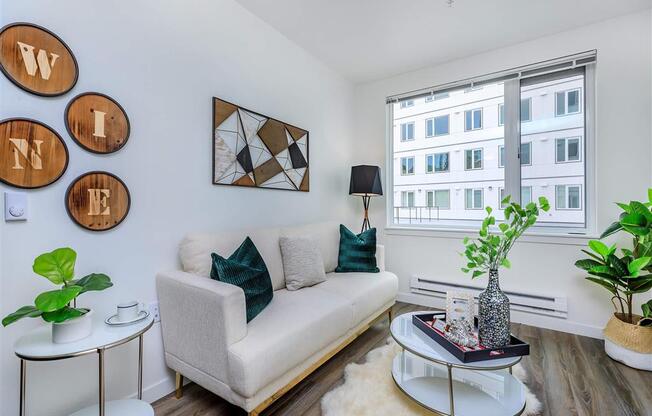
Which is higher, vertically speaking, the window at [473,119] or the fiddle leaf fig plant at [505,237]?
the window at [473,119]

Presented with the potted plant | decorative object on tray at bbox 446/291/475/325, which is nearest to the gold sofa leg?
the potted plant

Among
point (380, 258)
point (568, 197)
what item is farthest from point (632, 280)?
point (380, 258)

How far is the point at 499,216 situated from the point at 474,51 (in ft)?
5.51

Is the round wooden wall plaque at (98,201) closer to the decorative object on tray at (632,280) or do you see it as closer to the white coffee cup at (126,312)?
the white coffee cup at (126,312)

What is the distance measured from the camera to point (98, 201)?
1455mm

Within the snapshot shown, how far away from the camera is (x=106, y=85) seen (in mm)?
1503

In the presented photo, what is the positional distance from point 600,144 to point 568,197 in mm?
506

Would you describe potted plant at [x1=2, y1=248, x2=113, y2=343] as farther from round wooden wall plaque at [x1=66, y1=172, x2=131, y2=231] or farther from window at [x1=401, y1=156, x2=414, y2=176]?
window at [x1=401, y1=156, x2=414, y2=176]

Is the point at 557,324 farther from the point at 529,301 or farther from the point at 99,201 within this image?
the point at 99,201

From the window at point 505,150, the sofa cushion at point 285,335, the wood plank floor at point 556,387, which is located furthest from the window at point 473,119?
the sofa cushion at point 285,335

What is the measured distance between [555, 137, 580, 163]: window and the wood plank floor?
1.58 m

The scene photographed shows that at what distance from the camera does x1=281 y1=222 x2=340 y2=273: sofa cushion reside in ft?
8.20

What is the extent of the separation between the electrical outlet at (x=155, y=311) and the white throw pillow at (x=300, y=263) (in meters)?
0.84

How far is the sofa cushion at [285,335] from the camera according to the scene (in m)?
1.28
